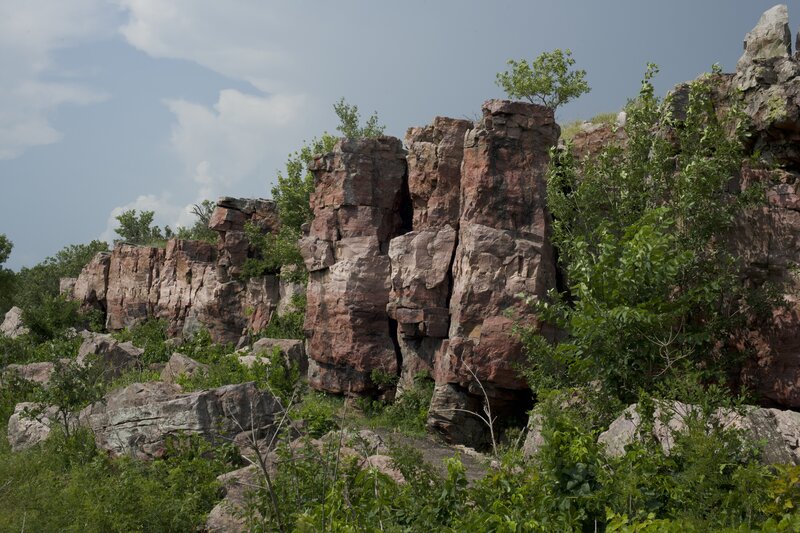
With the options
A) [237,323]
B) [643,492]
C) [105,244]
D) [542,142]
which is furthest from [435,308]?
[105,244]

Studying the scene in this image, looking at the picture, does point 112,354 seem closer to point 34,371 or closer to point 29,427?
point 34,371

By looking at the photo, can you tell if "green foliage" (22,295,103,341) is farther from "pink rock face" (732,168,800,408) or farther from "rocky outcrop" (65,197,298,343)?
"pink rock face" (732,168,800,408)

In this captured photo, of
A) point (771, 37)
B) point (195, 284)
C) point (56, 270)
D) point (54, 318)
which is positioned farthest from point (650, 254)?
point (56, 270)

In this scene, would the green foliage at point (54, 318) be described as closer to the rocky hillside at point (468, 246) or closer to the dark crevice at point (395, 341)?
the rocky hillside at point (468, 246)

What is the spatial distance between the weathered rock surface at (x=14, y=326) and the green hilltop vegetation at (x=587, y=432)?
13.8 meters

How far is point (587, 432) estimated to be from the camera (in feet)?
24.6

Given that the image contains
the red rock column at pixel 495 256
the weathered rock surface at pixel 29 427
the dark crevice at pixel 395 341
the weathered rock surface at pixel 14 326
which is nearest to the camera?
the weathered rock surface at pixel 29 427

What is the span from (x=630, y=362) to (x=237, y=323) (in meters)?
19.4

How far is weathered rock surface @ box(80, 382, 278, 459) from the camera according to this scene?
11.8 meters

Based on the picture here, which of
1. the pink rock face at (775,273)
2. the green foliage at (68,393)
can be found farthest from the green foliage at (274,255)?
the pink rock face at (775,273)

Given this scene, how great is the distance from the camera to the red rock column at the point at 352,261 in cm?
1809

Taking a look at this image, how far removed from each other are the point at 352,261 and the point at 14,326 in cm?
2140

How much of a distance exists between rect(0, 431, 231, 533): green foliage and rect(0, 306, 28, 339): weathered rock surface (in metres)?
20.4

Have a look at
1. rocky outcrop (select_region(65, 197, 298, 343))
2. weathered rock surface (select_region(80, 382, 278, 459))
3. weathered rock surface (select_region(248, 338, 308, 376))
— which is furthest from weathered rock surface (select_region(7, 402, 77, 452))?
rocky outcrop (select_region(65, 197, 298, 343))
